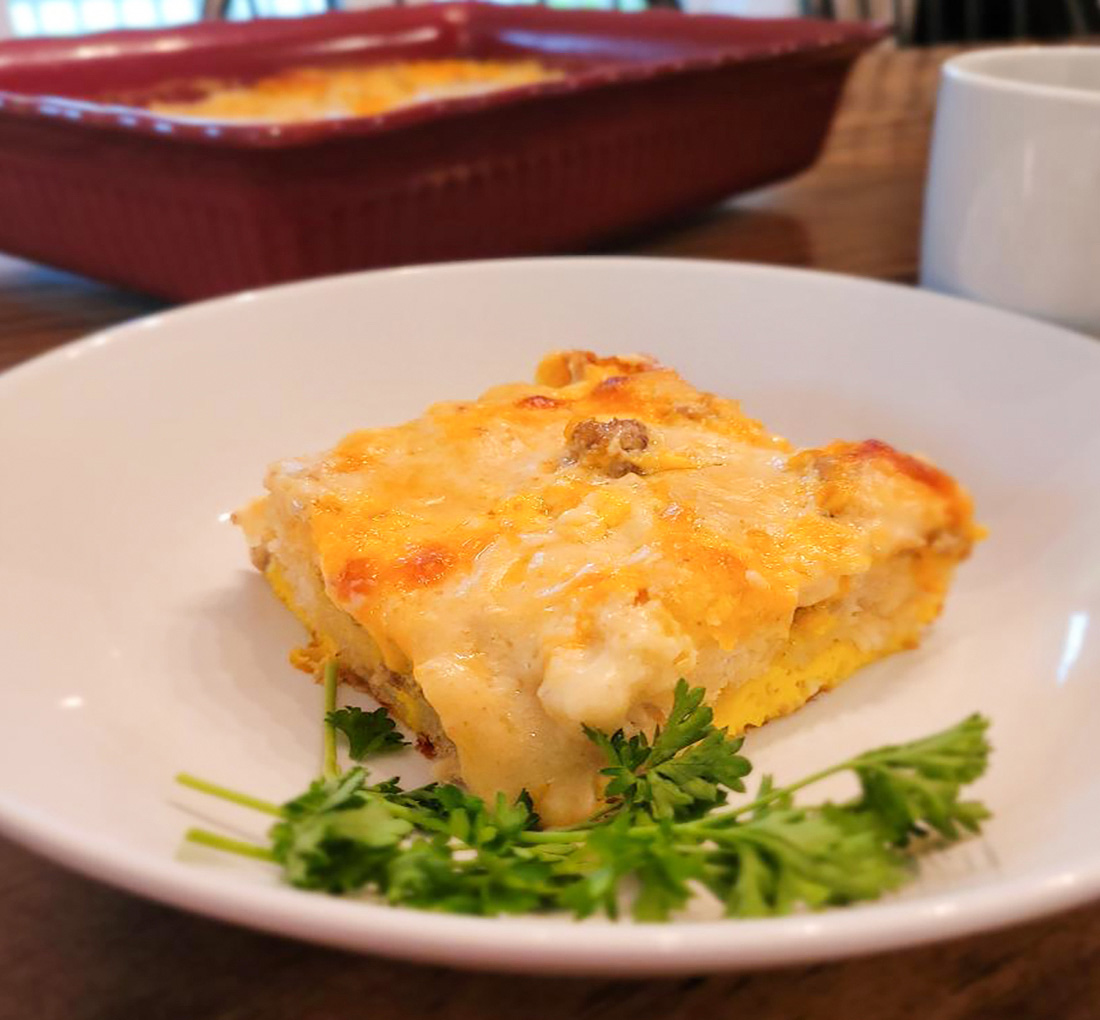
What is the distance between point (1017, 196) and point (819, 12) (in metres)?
4.89

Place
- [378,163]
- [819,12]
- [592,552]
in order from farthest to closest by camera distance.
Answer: [819,12], [378,163], [592,552]

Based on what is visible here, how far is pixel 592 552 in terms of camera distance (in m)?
0.76

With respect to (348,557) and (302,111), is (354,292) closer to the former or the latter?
(348,557)

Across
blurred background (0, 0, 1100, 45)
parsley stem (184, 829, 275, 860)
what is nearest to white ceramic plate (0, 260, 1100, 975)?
parsley stem (184, 829, 275, 860)

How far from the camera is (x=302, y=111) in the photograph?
2.10m

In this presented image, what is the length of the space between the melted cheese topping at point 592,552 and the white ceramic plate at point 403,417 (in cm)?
10

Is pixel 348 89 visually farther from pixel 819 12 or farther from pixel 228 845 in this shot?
pixel 819 12

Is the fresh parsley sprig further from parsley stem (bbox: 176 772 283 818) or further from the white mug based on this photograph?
the white mug

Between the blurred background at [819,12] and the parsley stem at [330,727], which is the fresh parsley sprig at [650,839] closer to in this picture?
the parsley stem at [330,727]

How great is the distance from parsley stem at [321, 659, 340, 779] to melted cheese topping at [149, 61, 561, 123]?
53.9 inches

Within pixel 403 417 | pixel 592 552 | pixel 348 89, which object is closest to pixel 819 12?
pixel 348 89

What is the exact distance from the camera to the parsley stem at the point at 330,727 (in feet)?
2.49

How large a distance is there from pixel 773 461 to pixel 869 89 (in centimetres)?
260

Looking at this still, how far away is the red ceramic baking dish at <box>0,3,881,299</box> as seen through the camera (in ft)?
4.58
